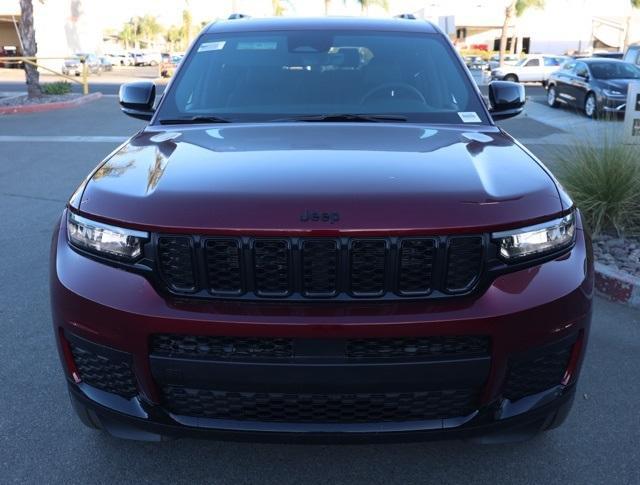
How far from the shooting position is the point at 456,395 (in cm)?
218

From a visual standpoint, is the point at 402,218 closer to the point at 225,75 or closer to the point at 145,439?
the point at 145,439

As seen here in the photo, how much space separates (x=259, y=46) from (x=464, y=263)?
7.51 ft

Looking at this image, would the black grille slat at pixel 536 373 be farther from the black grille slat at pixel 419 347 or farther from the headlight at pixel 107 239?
the headlight at pixel 107 239

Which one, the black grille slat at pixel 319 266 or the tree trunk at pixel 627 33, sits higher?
the black grille slat at pixel 319 266

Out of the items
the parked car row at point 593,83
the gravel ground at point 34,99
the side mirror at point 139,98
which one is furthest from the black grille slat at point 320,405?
the gravel ground at point 34,99

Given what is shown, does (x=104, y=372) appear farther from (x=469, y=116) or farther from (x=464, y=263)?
(x=469, y=116)

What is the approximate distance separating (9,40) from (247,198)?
69592 mm

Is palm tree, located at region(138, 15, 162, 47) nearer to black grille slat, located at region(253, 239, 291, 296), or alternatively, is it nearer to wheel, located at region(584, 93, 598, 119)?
wheel, located at region(584, 93, 598, 119)

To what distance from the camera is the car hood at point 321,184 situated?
2115mm

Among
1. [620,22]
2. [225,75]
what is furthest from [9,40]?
[225,75]

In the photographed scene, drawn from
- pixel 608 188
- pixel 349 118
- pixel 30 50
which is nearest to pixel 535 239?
pixel 349 118

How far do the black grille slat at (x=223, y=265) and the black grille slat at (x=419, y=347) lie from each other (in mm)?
435

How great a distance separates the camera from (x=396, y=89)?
3.67 m

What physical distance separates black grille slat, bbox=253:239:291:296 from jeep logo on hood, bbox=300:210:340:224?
11 cm
